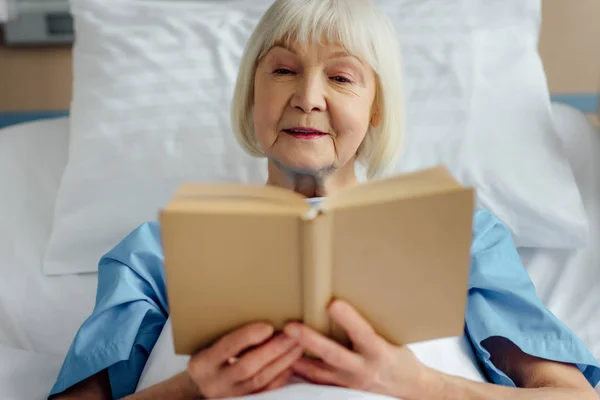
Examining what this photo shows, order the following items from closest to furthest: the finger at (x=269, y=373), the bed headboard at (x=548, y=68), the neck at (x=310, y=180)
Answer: the finger at (x=269, y=373) < the neck at (x=310, y=180) < the bed headboard at (x=548, y=68)

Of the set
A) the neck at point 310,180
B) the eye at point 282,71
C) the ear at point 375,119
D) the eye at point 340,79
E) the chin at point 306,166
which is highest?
the eye at point 282,71

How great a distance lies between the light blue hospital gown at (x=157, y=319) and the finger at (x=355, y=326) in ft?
1.01

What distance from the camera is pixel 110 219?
1353 millimetres

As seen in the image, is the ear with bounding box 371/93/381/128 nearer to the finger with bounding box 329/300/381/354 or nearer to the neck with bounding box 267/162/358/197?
the neck with bounding box 267/162/358/197

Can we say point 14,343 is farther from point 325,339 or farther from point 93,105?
point 325,339

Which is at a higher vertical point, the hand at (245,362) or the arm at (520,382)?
the hand at (245,362)

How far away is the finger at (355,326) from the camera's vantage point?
2.13 feet

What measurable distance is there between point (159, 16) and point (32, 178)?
460 mm

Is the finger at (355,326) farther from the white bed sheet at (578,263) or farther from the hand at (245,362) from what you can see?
the white bed sheet at (578,263)

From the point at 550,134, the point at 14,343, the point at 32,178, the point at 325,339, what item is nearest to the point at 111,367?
the point at 14,343

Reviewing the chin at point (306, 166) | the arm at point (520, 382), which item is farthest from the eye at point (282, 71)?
the arm at point (520, 382)

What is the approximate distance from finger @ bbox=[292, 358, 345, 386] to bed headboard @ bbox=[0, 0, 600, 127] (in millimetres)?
1338

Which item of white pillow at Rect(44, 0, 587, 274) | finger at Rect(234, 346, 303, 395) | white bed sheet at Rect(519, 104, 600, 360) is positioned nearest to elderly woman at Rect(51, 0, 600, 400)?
finger at Rect(234, 346, 303, 395)

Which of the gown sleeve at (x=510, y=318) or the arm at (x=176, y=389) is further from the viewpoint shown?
the gown sleeve at (x=510, y=318)
